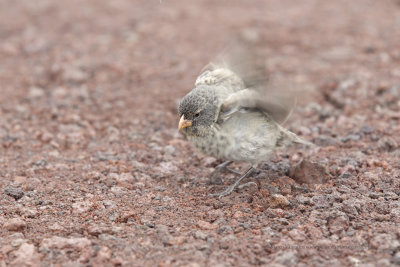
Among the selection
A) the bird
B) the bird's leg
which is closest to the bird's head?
the bird

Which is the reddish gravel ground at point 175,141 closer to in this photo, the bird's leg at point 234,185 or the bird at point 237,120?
the bird's leg at point 234,185

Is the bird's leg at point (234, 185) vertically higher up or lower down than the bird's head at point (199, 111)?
lower down

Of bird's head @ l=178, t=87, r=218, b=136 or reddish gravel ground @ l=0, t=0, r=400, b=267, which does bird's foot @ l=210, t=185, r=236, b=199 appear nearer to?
reddish gravel ground @ l=0, t=0, r=400, b=267

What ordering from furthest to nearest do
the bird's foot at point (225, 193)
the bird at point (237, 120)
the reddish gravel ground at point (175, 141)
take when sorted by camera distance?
the bird's foot at point (225, 193) → the bird at point (237, 120) → the reddish gravel ground at point (175, 141)

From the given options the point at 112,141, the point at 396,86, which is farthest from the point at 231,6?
the point at 112,141

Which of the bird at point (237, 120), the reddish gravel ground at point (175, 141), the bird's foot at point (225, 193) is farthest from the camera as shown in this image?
the bird's foot at point (225, 193)

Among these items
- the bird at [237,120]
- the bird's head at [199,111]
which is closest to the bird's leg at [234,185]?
the bird at [237,120]

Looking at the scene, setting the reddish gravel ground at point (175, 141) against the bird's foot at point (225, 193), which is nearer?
the reddish gravel ground at point (175, 141)
